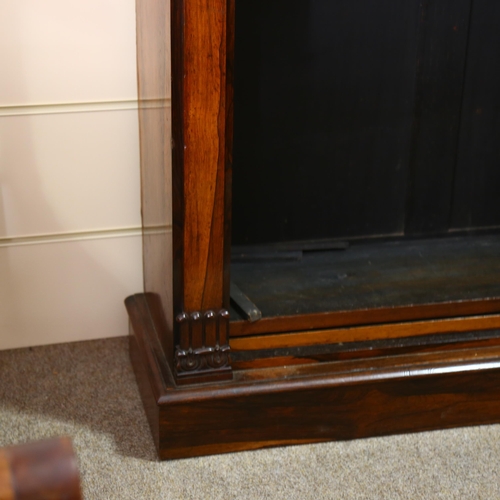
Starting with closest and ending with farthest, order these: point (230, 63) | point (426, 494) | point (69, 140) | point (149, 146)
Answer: point (230, 63) → point (426, 494) → point (149, 146) → point (69, 140)

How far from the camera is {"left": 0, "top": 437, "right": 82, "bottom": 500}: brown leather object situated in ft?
1.66

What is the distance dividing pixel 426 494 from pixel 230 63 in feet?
2.83

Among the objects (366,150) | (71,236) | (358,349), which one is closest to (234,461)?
(358,349)

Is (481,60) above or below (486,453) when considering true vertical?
above

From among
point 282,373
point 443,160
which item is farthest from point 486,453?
point 443,160

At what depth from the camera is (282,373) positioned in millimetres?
1487

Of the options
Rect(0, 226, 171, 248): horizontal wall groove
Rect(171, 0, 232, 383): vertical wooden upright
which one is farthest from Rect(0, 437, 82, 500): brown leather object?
Rect(0, 226, 171, 248): horizontal wall groove

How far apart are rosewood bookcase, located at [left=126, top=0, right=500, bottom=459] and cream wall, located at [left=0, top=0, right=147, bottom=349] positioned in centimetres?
10

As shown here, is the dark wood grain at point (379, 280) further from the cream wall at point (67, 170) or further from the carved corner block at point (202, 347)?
the cream wall at point (67, 170)

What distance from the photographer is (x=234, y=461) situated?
147 centimetres

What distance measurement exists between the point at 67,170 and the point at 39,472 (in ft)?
4.36

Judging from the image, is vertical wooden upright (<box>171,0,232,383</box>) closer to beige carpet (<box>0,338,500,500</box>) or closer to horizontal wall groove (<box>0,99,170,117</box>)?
beige carpet (<box>0,338,500,500</box>)

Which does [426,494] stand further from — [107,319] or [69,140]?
[69,140]

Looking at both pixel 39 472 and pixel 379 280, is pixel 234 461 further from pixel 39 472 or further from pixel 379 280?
pixel 39 472
